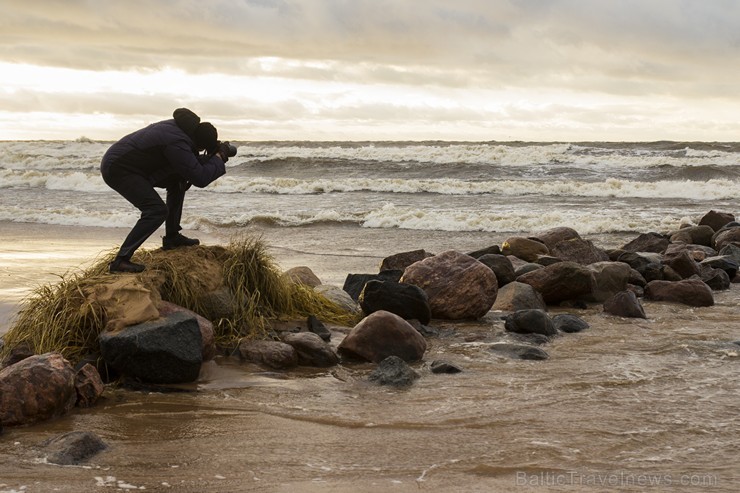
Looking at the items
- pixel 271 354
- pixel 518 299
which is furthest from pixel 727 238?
pixel 271 354

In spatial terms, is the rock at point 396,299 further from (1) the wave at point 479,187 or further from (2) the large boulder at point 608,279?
(1) the wave at point 479,187

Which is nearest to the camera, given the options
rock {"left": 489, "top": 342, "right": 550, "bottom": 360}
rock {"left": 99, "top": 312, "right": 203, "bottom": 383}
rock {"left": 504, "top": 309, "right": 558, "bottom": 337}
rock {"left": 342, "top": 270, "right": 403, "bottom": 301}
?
rock {"left": 99, "top": 312, "right": 203, "bottom": 383}

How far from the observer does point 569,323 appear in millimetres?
7770

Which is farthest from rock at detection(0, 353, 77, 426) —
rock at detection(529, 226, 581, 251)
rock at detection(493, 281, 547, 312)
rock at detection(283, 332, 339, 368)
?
rock at detection(529, 226, 581, 251)

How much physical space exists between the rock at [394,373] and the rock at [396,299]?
5.03 feet

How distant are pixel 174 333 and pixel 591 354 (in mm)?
3383

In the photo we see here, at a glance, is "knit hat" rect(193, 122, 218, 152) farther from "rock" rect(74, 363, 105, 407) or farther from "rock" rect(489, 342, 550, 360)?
"rock" rect(489, 342, 550, 360)

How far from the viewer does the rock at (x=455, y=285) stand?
8125 mm

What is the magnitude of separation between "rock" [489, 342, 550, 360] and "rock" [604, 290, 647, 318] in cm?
197

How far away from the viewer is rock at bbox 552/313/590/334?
7.70 m

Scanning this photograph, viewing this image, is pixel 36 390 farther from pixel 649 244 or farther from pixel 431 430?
pixel 649 244

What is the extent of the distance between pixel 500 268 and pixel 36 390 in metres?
5.67

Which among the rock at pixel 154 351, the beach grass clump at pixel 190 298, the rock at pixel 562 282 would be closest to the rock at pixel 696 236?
the rock at pixel 562 282

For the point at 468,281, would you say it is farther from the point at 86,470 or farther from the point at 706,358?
the point at 86,470
